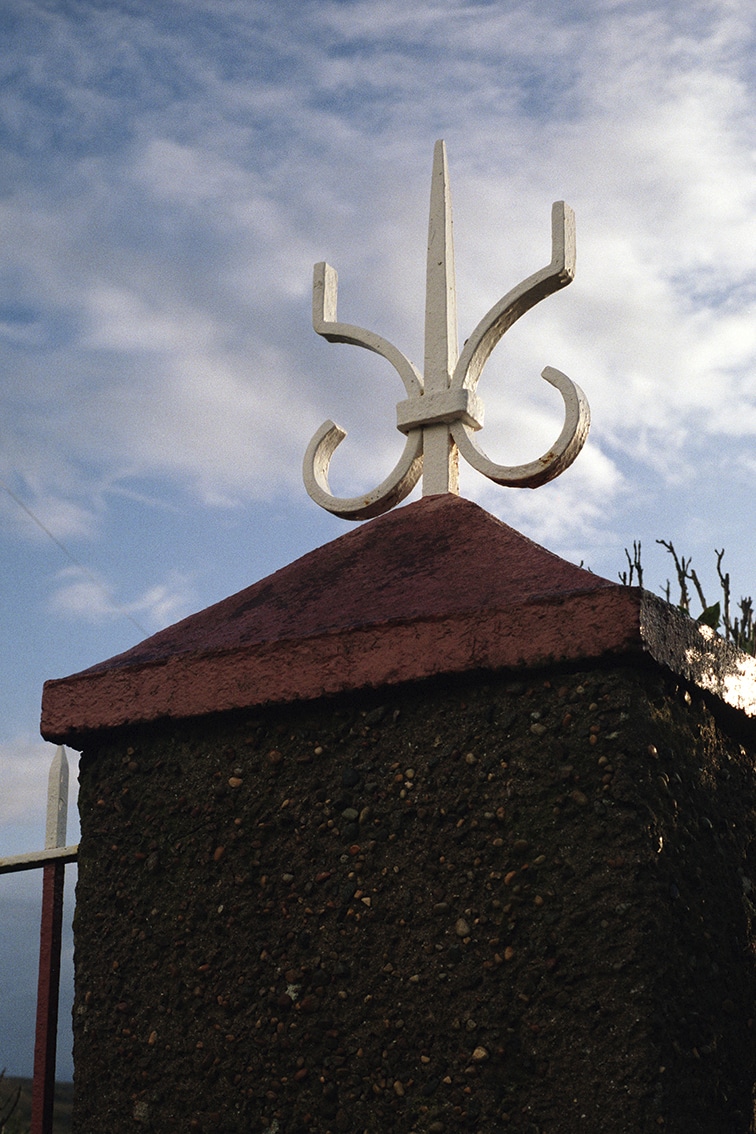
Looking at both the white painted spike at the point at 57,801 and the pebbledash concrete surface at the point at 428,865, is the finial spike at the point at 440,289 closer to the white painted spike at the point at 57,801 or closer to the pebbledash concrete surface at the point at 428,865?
the pebbledash concrete surface at the point at 428,865

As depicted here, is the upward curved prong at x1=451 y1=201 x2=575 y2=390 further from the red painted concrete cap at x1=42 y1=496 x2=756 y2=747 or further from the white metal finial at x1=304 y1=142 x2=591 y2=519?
the red painted concrete cap at x1=42 y1=496 x2=756 y2=747

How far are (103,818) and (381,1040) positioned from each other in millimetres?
898

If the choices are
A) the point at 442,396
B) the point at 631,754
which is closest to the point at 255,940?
the point at 631,754

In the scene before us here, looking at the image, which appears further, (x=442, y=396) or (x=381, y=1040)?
(x=442, y=396)

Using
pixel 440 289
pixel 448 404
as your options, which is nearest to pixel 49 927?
pixel 448 404

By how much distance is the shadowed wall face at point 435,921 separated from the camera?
7.04ft

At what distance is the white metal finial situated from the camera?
113 inches

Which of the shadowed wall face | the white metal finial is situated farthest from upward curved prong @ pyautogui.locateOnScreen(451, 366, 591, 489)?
the shadowed wall face

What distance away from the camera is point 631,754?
7.34 feet

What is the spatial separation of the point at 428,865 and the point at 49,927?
141 centimetres

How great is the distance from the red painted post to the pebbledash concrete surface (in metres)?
0.50

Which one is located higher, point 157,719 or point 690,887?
point 157,719

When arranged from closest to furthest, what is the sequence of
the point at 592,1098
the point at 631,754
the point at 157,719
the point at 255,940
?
1. the point at 592,1098
2. the point at 631,754
3. the point at 255,940
4. the point at 157,719

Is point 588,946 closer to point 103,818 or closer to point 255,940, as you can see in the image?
point 255,940
